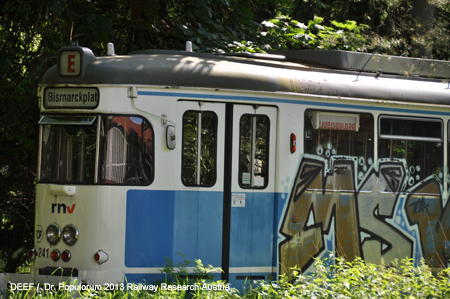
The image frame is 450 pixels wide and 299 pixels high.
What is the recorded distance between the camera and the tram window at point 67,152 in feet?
19.8

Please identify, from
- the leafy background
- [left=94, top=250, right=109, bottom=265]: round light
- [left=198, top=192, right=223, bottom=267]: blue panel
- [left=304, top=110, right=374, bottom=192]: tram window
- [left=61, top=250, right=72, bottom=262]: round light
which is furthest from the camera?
the leafy background

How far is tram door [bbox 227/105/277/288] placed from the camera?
20.6ft

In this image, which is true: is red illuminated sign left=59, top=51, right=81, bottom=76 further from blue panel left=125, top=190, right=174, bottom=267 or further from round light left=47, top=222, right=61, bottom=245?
round light left=47, top=222, right=61, bottom=245

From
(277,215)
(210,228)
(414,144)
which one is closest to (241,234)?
(210,228)

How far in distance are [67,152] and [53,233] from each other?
97 cm

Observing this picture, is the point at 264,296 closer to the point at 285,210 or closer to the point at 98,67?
the point at 285,210

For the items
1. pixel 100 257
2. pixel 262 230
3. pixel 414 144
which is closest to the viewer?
pixel 100 257

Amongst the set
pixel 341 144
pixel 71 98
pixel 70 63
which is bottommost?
pixel 341 144

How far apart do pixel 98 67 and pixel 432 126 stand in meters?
4.72

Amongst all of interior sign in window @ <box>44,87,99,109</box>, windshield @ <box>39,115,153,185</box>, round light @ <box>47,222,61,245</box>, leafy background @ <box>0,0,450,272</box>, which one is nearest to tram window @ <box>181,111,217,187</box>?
windshield @ <box>39,115,153,185</box>

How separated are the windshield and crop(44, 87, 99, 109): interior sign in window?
0.52 feet

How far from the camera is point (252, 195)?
6.36m

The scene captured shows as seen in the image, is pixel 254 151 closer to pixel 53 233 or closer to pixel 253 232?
pixel 253 232

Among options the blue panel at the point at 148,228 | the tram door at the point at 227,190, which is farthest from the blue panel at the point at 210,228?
the blue panel at the point at 148,228
